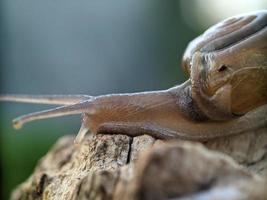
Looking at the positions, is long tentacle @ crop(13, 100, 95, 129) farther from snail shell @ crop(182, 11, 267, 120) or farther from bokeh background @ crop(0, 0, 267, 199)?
bokeh background @ crop(0, 0, 267, 199)

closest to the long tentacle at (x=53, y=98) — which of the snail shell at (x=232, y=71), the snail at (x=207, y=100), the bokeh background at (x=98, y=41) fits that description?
the snail at (x=207, y=100)

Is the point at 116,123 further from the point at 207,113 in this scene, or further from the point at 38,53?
the point at 38,53

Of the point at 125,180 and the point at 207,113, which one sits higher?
the point at 207,113

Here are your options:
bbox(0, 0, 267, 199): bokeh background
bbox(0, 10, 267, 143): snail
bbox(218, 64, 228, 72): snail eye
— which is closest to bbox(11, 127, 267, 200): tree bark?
bbox(0, 10, 267, 143): snail

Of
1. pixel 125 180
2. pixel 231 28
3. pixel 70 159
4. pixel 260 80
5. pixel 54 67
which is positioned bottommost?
pixel 125 180

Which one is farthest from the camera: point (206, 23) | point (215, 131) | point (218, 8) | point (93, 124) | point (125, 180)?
point (206, 23)

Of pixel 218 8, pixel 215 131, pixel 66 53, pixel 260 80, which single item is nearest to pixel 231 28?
pixel 260 80

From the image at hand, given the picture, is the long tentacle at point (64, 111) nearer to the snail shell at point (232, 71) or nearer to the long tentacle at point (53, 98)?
the long tentacle at point (53, 98)
